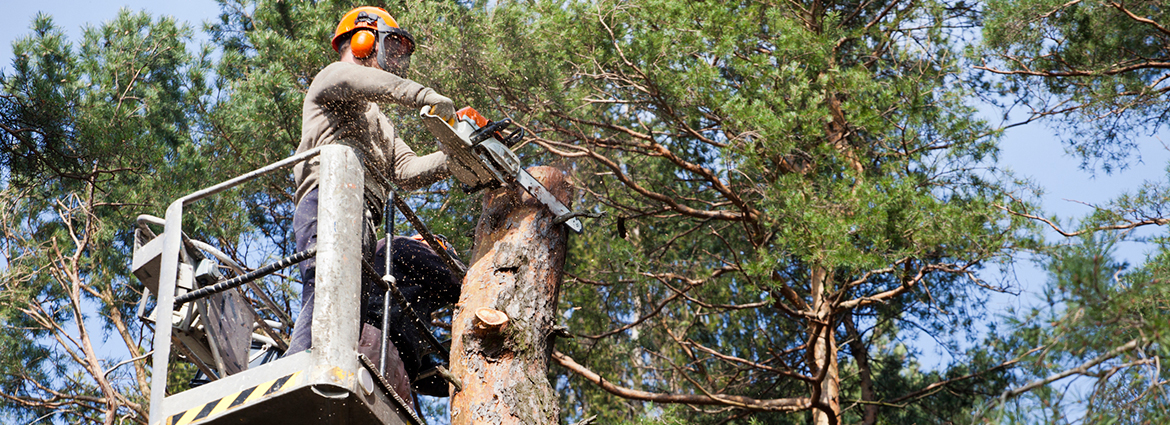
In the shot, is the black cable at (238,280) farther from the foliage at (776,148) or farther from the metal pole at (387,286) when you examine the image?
the foliage at (776,148)

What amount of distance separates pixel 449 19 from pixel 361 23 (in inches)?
151

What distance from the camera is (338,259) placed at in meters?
3.39

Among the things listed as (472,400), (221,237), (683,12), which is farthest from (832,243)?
(221,237)

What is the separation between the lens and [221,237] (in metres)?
8.71

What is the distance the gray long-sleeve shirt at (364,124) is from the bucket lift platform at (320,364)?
0.42 m

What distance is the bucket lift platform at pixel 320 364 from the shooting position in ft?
10.2

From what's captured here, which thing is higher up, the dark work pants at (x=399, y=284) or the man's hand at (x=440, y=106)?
the man's hand at (x=440, y=106)

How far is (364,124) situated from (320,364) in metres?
1.80

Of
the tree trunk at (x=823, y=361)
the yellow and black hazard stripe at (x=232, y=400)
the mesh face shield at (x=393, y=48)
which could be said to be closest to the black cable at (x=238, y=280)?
the yellow and black hazard stripe at (x=232, y=400)

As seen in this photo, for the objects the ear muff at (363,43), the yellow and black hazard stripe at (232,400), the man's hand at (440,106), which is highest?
the ear muff at (363,43)

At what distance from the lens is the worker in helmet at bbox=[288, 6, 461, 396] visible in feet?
13.4

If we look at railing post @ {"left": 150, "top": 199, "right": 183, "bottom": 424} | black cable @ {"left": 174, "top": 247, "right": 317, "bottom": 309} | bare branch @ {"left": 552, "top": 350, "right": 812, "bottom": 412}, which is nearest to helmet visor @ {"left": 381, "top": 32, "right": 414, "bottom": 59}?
railing post @ {"left": 150, "top": 199, "right": 183, "bottom": 424}

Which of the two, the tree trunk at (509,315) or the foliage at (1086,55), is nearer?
the tree trunk at (509,315)

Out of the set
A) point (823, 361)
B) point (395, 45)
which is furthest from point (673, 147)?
point (395, 45)
